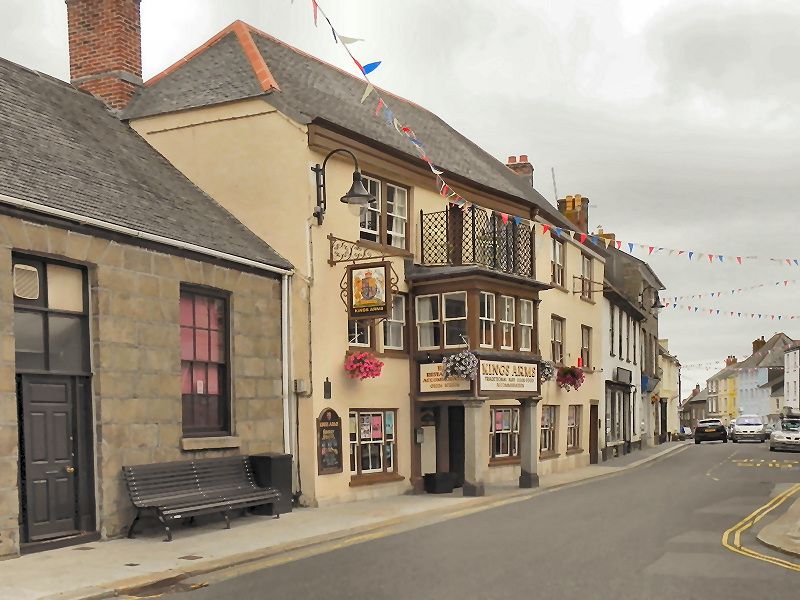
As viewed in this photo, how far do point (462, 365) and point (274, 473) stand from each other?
588 centimetres

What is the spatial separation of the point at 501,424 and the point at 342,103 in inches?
407

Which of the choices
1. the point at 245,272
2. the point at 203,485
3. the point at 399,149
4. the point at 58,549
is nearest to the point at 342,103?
the point at 399,149

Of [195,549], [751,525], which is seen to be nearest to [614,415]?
[751,525]

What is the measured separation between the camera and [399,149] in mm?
22000

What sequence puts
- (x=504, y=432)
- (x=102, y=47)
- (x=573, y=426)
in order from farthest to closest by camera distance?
(x=573, y=426)
(x=504, y=432)
(x=102, y=47)

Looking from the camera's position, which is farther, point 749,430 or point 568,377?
point 749,430

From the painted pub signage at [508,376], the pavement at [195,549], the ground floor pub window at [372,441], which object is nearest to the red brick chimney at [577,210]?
the painted pub signage at [508,376]

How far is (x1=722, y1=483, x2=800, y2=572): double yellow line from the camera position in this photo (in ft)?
37.3

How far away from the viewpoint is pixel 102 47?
21.0 meters

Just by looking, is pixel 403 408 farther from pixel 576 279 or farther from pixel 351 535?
pixel 576 279

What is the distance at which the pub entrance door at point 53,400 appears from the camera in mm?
12961

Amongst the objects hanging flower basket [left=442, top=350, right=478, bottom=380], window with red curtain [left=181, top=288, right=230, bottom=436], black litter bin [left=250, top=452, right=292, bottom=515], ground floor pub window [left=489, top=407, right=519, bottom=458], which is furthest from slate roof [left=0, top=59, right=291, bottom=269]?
ground floor pub window [left=489, top=407, right=519, bottom=458]

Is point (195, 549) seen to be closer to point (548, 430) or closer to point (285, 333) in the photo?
point (285, 333)

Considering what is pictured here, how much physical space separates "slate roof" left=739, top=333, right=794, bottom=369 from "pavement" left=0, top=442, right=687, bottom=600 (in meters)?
104
